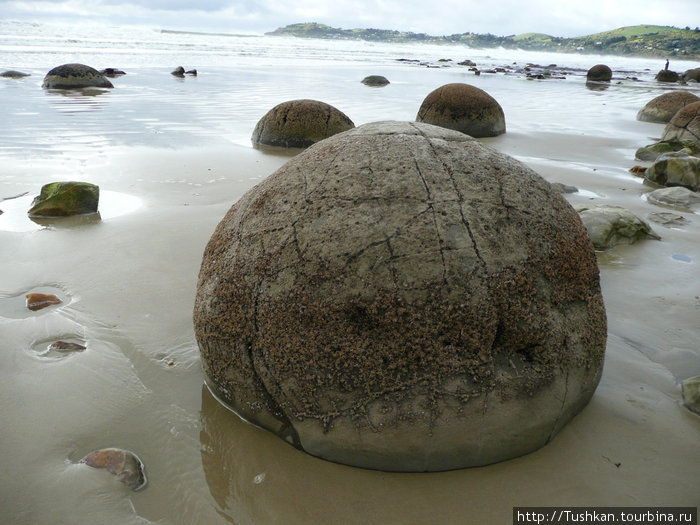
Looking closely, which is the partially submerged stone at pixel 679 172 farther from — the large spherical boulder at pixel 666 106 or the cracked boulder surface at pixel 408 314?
the large spherical boulder at pixel 666 106

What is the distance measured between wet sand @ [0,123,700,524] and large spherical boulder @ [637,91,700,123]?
12001 mm

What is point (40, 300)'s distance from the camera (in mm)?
4102

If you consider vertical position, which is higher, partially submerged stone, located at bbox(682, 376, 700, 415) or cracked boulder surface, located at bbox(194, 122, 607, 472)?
cracked boulder surface, located at bbox(194, 122, 607, 472)

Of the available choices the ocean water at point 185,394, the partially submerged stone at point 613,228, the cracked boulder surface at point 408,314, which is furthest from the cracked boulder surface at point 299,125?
the cracked boulder surface at point 408,314

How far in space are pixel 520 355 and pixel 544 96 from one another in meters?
21.7

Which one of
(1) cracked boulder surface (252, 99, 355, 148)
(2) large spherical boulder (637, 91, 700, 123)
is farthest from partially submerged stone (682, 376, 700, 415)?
(2) large spherical boulder (637, 91, 700, 123)

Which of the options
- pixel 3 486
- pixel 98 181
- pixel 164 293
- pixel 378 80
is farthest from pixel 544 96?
pixel 3 486

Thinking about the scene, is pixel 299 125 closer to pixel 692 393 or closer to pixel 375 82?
pixel 692 393

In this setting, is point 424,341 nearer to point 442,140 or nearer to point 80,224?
point 442,140

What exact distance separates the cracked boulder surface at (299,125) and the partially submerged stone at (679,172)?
525 centimetres

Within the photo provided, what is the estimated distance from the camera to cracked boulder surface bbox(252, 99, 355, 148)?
33.9 ft

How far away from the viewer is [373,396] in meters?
2.53

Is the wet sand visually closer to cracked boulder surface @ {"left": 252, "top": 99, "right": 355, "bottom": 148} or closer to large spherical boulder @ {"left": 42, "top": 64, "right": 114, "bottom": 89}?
cracked boulder surface @ {"left": 252, "top": 99, "right": 355, "bottom": 148}

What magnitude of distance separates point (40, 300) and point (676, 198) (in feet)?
23.6
